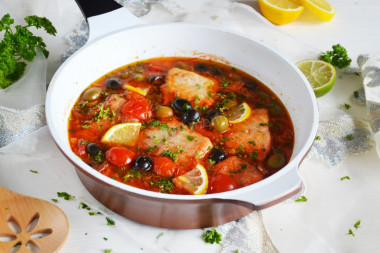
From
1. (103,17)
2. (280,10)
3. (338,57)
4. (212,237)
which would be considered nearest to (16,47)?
(103,17)

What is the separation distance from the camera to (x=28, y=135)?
144 inches

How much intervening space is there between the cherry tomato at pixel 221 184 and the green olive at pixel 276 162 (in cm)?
35

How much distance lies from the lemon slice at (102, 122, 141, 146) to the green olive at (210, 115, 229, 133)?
22.6 inches

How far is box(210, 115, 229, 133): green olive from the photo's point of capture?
3.47 metres

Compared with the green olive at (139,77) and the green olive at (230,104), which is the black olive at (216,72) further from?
the green olive at (139,77)

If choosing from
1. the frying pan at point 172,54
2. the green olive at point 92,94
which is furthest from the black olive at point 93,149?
the green olive at point 92,94

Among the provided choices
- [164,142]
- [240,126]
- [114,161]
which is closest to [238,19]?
[240,126]

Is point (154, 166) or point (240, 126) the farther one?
point (240, 126)

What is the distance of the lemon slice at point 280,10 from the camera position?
4770 millimetres

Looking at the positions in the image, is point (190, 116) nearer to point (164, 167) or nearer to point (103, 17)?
point (164, 167)

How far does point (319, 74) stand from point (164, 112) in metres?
1.55

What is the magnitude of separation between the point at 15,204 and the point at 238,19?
300cm

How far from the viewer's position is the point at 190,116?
353 centimetres

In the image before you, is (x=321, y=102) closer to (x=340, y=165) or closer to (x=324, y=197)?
(x=340, y=165)
